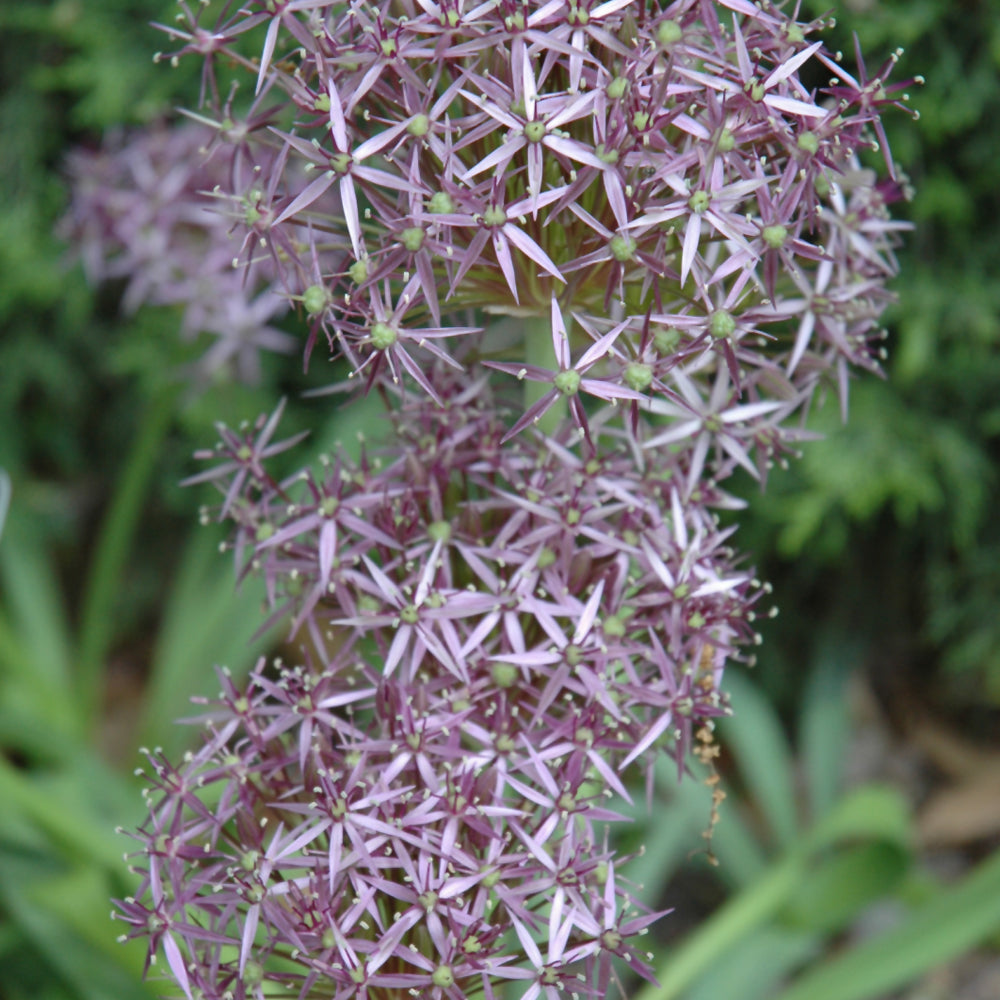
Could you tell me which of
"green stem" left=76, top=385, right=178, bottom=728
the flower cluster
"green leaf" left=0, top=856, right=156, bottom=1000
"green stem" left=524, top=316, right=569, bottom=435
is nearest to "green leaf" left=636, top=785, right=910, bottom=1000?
"green leaf" left=0, top=856, right=156, bottom=1000

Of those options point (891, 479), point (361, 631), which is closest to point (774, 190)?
point (361, 631)

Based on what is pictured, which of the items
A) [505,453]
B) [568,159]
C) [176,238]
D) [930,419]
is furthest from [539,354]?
[930,419]

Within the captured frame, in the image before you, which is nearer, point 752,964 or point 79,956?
point 79,956

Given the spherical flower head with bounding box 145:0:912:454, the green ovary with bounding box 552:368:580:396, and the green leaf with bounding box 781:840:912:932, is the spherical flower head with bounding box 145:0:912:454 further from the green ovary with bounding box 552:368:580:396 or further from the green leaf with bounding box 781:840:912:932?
Result: the green leaf with bounding box 781:840:912:932

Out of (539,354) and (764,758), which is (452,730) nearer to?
(539,354)

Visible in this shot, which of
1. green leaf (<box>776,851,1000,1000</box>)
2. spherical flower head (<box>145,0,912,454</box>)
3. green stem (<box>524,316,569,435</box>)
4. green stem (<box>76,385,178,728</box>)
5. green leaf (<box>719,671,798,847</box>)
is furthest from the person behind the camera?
green stem (<box>76,385,178,728</box>)
